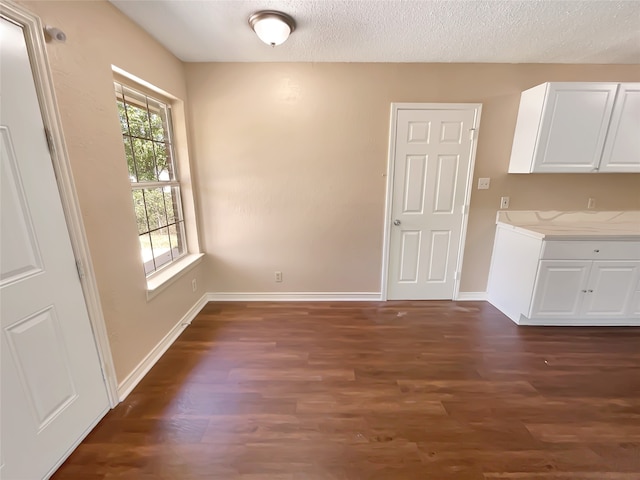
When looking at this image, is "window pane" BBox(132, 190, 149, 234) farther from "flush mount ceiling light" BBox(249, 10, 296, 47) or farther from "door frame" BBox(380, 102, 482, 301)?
"door frame" BBox(380, 102, 482, 301)

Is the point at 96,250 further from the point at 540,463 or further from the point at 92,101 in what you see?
the point at 540,463

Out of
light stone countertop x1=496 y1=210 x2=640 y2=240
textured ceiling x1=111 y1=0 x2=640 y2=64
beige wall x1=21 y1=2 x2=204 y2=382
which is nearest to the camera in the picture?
beige wall x1=21 y1=2 x2=204 y2=382

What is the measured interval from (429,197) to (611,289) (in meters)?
1.75

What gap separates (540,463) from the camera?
51.3 inches

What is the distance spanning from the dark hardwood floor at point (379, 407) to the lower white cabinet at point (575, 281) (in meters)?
0.15

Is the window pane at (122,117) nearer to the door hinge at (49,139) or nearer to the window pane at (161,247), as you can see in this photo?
the door hinge at (49,139)

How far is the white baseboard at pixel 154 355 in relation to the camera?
172 centimetres

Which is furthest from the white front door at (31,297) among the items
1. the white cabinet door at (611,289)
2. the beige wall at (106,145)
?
the white cabinet door at (611,289)

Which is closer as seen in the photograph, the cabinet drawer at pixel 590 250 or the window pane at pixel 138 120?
the window pane at pixel 138 120

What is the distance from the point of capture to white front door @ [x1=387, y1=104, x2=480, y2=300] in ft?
8.46

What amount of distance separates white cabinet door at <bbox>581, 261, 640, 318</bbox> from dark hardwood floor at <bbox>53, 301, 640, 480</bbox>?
0.20 meters

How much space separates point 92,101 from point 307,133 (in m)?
1.65

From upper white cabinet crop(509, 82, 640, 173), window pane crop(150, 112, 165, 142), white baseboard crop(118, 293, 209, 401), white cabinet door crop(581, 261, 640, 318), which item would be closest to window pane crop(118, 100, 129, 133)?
window pane crop(150, 112, 165, 142)

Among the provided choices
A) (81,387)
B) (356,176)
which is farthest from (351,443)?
(356,176)
